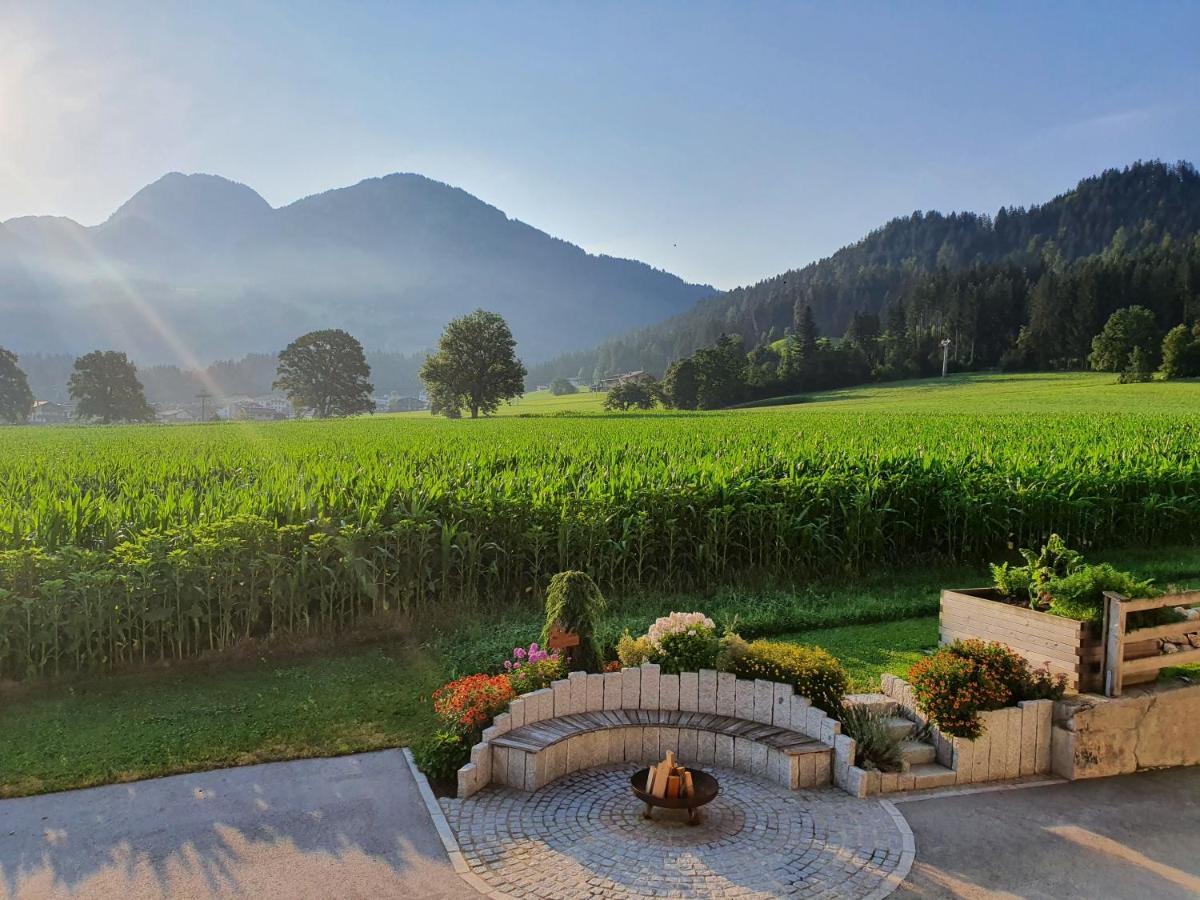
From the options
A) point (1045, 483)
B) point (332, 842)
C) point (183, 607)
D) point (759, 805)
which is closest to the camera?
point (332, 842)

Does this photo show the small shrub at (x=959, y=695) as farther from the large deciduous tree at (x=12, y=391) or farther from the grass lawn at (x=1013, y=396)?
the large deciduous tree at (x=12, y=391)

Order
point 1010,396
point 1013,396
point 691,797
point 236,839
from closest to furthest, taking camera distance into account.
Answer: point 236,839 < point 691,797 < point 1013,396 < point 1010,396

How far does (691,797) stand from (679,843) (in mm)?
296

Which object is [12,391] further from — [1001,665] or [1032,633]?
[1001,665]

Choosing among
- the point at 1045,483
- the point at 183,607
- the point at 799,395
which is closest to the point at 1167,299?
the point at 799,395

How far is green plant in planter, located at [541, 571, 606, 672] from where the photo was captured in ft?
23.5

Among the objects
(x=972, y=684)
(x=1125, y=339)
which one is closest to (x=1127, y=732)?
(x=972, y=684)

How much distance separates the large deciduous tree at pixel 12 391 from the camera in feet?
294

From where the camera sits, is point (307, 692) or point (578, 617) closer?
point (578, 617)

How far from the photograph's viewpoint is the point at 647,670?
670cm

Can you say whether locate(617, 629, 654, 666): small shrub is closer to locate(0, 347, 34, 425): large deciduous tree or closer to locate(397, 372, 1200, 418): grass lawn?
locate(397, 372, 1200, 418): grass lawn

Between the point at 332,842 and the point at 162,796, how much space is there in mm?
1584

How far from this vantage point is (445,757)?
6.17 metres

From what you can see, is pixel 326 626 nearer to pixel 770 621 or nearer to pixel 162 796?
pixel 162 796
